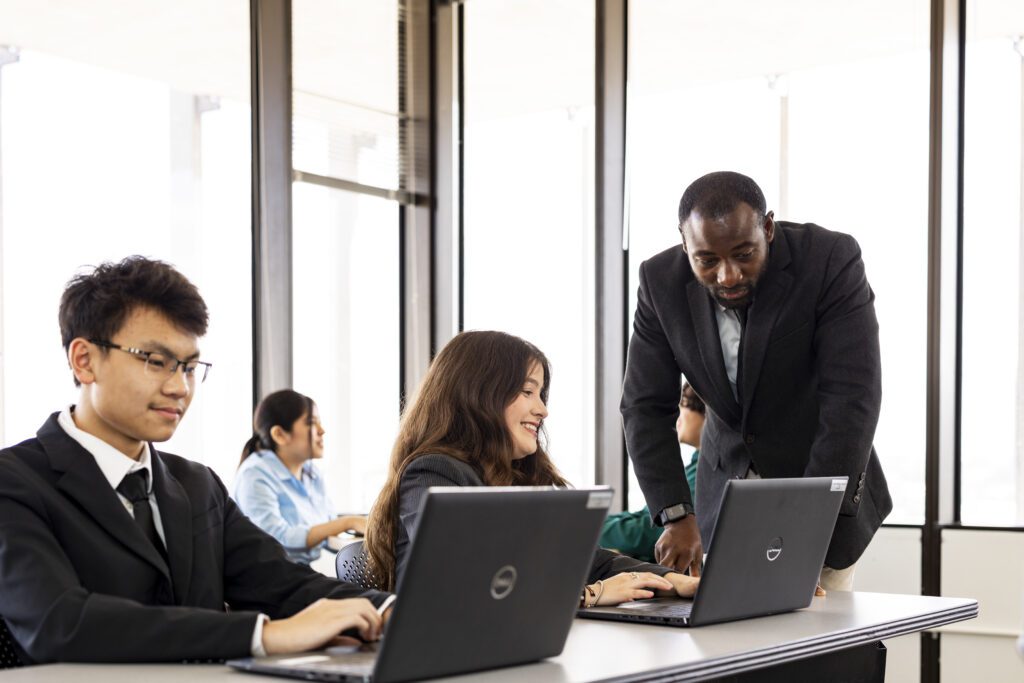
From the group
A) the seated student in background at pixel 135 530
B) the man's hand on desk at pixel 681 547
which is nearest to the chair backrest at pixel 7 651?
the seated student in background at pixel 135 530

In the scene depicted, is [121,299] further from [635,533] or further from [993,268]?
[993,268]

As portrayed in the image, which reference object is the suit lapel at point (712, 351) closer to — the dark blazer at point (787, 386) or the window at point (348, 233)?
the dark blazer at point (787, 386)

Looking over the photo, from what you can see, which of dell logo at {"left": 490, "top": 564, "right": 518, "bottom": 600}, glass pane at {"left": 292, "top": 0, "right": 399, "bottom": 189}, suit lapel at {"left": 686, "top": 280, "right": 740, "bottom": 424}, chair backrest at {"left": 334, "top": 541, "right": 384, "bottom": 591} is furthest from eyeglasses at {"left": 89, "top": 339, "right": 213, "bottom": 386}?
glass pane at {"left": 292, "top": 0, "right": 399, "bottom": 189}

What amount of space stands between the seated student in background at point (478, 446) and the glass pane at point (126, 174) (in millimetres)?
1872

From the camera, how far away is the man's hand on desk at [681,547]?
2.42m

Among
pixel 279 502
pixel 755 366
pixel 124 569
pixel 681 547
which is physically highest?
pixel 755 366

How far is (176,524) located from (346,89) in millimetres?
3613

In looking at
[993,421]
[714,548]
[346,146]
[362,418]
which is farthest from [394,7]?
[714,548]

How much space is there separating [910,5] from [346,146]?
221 centimetres

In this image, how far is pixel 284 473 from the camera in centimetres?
438

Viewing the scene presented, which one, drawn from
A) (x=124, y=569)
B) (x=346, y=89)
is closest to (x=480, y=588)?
(x=124, y=569)

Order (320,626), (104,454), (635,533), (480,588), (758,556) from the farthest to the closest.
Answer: (635,533), (758,556), (104,454), (320,626), (480,588)

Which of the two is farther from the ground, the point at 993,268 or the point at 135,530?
the point at 993,268

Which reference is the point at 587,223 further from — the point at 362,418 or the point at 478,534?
the point at 478,534
